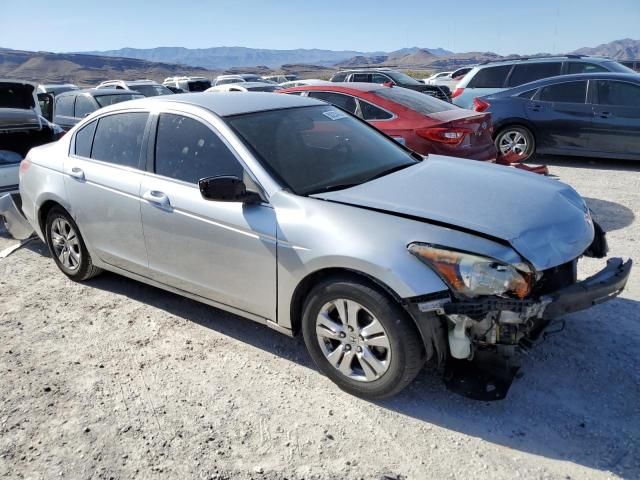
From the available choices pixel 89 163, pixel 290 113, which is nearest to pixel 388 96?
pixel 290 113

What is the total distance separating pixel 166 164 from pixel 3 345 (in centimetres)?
177

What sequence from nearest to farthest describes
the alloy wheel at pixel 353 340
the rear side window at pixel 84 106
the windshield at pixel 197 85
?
the alloy wheel at pixel 353 340 → the rear side window at pixel 84 106 → the windshield at pixel 197 85

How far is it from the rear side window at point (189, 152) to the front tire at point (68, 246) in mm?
1327

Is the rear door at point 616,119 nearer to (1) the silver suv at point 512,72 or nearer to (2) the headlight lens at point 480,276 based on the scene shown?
(1) the silver suv at point 512,72

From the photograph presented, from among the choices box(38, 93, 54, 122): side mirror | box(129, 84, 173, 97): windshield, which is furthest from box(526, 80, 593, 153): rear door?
box(129, 84, 173, 97): windshield

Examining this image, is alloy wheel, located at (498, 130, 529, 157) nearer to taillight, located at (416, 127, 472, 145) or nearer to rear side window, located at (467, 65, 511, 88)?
rear side window, located at (467, 65, 511, 88)

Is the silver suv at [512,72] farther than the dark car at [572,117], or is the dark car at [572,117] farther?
the silver suv at [512,72]

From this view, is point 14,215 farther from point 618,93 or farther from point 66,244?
point 618,93

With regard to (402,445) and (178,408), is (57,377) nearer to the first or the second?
(178,408)

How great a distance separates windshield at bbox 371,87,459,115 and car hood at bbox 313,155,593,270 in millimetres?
3327

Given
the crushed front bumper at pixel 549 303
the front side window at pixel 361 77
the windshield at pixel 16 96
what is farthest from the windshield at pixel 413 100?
the front side window at pixel 361 77

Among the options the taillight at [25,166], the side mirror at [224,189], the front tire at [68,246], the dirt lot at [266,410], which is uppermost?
the side mirror at [224,189]

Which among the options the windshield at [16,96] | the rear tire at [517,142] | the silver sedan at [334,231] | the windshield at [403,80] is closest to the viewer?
the silver sedan at [334,231]

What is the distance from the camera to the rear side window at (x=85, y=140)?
182 inches
